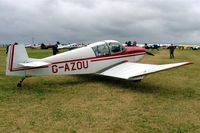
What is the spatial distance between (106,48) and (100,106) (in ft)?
19.5

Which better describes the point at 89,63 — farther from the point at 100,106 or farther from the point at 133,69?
the point at 100,106

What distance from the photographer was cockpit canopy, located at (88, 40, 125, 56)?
1463 cm

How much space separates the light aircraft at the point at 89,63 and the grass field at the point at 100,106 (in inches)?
24.0

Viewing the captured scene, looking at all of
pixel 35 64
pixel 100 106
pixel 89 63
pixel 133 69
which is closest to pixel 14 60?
pixel 35 64

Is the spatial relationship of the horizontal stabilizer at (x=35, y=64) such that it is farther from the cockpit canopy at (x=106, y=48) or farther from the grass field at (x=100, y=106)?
the cockpit canopy at (x=106, y=48)

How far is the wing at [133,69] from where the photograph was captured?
39.7ft

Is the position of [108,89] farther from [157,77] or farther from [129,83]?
[157,77]

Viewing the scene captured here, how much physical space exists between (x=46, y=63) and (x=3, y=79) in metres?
4.05

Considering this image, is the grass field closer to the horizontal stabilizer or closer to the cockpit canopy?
the horizontal stabilizer

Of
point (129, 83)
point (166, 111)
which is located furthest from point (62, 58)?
point (166, 111)

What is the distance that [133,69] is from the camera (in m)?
13.5

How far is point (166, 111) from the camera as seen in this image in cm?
897

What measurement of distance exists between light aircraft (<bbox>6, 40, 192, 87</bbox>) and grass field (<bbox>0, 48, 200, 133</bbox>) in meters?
0.61

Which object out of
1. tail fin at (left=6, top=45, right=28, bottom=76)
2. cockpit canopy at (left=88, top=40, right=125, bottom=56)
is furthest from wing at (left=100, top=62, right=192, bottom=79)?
tail fin at (left=6, top=45, right=28, bottom=76)
